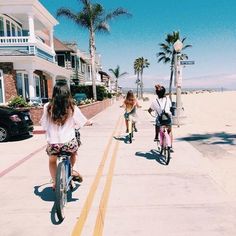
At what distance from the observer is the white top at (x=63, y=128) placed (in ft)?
16.2

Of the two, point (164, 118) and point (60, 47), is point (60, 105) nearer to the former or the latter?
point (164, 118)

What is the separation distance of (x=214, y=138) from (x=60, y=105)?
27.8 feet

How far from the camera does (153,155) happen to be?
9.32 meters

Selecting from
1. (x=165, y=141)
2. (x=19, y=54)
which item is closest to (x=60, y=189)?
(x=165, y=141)

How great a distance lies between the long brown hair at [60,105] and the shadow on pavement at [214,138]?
7340mm

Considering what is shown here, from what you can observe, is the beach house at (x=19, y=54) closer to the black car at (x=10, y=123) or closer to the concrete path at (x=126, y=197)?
the black car at (x=10, y=123)

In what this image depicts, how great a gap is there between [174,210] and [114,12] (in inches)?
1337

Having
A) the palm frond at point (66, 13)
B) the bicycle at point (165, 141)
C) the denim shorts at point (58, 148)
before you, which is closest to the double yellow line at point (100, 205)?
the denim shorts at point (58, 148)

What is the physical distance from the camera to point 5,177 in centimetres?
727

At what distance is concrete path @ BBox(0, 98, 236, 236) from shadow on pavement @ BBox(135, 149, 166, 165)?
0.03 m

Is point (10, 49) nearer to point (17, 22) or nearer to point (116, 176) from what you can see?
point (17, 22)

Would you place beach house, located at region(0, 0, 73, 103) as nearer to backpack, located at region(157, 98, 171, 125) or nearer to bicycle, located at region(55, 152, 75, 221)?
backpack, located at region(157, 98, 171, 125)

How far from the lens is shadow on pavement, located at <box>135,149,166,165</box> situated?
28.3 feet

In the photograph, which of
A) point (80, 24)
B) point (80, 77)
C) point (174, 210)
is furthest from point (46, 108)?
point (80, 77)
